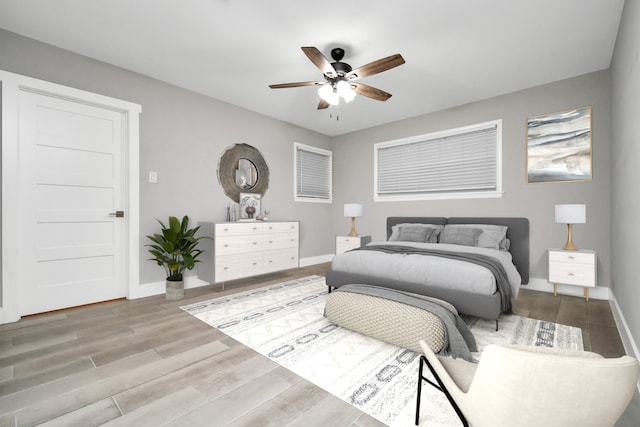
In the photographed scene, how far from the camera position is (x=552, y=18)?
2557mm

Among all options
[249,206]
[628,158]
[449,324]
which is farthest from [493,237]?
[249,206]

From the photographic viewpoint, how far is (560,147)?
3.76m

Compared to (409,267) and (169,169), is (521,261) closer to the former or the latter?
(409,267)

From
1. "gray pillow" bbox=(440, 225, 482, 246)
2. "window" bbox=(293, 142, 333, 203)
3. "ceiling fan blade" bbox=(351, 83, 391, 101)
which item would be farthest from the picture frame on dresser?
"gray pillow" bbox=(440, 225, 482, 246)

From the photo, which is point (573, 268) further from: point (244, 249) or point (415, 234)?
point (244, 249)

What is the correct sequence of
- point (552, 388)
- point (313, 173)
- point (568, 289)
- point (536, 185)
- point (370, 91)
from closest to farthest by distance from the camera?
1. point (552, 388)
2. point (370, 91)
3. point (568, 289)
4. point (536, 185)
5. point (313, 173)

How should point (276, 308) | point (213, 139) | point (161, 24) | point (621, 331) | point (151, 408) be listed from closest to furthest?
point (151, 408), point (621, 331), point (161, 24), point (276, 308), point (213, 139)

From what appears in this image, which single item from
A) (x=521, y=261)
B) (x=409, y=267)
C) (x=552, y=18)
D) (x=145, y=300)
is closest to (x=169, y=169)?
(x=145, y=300)

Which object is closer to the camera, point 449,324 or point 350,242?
point 449,324

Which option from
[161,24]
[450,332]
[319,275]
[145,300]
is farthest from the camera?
[319,275]

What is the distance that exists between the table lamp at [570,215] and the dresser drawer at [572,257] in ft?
0.44

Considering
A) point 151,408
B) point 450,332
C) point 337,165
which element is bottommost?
point 151,408

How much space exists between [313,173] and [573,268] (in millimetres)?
4312

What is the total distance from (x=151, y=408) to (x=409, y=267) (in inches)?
90.4
